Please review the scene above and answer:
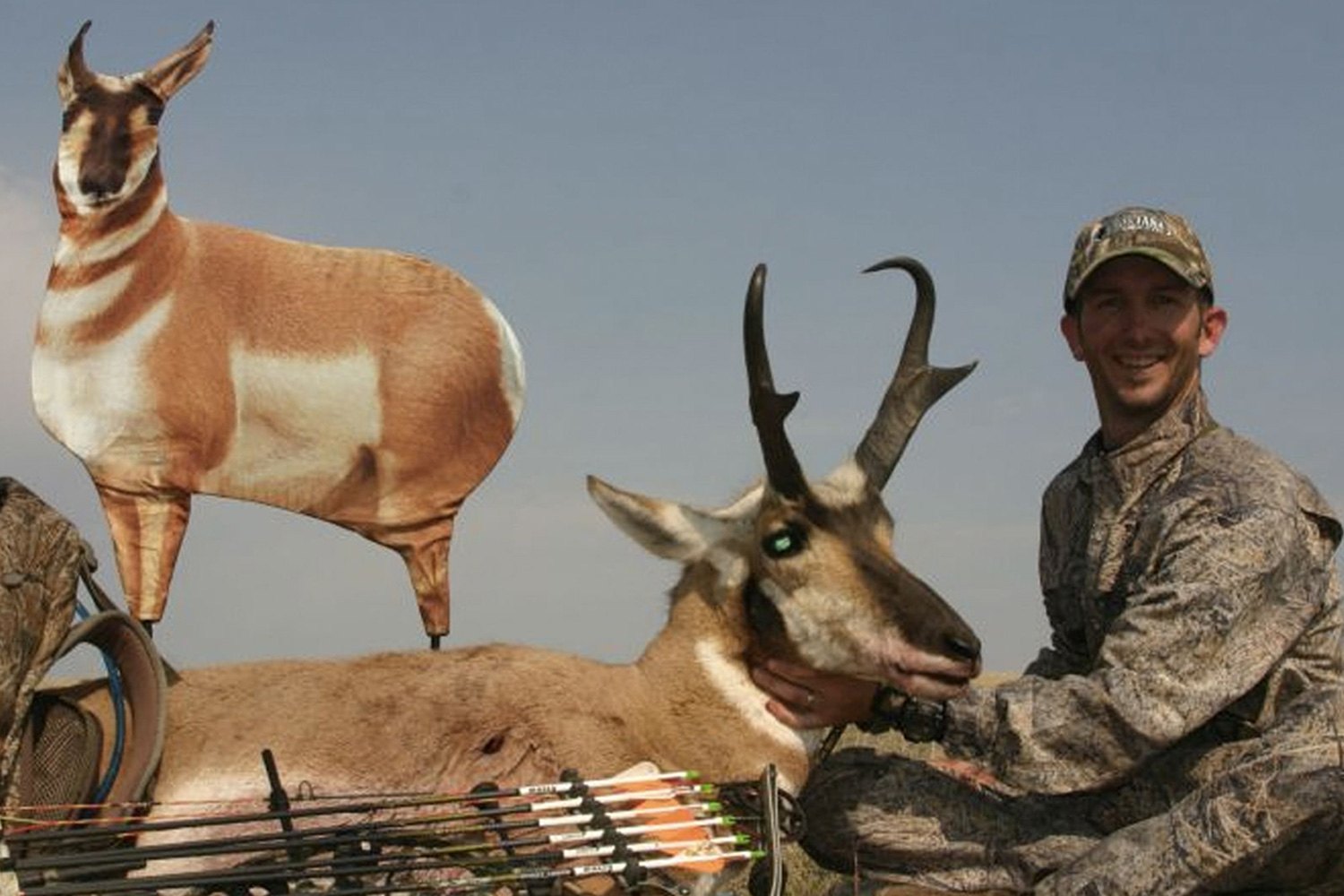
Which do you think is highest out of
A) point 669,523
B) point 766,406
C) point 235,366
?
point 766,406

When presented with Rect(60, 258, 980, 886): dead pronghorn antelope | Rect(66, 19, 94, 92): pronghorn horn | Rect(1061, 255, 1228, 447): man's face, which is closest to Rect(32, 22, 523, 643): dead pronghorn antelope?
Rect(66, 19, 94, 92): pronghorn horn

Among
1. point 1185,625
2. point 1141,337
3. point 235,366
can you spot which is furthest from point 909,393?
point 235,366

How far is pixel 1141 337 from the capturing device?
646 cm

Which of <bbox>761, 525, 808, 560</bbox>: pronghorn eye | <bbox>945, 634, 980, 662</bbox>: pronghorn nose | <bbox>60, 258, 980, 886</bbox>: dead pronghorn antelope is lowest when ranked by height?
<bbox>60, 258, 980, 886</bbox>: dead pronghorn antelope

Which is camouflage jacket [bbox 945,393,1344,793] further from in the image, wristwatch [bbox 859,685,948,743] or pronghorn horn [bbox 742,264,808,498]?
pronghorn horn [bbox 742,264,808,498]

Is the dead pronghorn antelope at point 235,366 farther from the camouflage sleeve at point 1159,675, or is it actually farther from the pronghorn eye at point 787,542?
the camouflage sleeve at point 1159,675

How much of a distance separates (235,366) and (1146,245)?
16.1 ft

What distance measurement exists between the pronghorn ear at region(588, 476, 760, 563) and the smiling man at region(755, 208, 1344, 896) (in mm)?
578

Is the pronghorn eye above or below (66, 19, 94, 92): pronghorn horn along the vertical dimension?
below

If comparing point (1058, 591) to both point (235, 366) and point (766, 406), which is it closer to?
point (766, 406)

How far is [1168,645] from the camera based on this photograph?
5.63 meters

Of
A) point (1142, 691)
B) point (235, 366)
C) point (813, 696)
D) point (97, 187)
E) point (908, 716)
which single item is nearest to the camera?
point (1142, 691)

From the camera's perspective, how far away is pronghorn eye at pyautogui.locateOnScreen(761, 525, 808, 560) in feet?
20.0

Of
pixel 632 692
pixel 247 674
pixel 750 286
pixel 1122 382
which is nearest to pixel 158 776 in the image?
pixel 247 674
